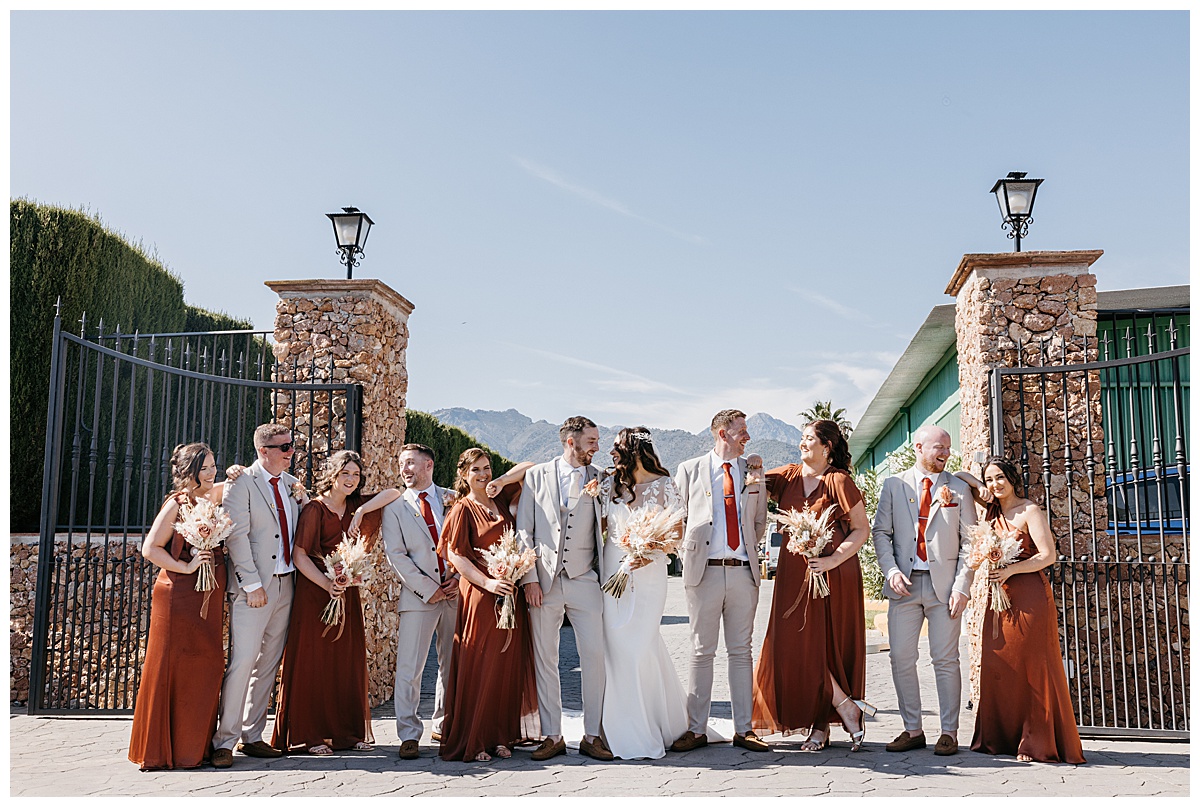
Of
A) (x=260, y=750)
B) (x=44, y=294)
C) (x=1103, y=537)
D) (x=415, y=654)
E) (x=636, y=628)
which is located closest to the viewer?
(x=260, y=750)

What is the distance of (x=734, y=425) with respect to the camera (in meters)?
5.93

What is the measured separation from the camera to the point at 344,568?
5754 millimetres

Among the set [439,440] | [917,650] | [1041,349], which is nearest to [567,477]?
[917,650]

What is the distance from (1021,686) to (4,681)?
266 inches

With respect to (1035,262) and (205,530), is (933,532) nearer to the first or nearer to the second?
(1035,262)

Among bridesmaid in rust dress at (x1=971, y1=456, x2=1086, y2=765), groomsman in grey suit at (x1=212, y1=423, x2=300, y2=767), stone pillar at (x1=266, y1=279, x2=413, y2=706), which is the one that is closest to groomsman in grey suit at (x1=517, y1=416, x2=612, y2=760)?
groomsman in grey suit at (x1=212, y1=423, x2=300, y2=767)

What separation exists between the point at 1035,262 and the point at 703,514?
3.21 meters

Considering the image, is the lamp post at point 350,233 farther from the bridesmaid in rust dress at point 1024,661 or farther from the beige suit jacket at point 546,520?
the bridesmaid in rust dress at point 1024,661

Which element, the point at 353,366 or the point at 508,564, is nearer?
the point at 508,564

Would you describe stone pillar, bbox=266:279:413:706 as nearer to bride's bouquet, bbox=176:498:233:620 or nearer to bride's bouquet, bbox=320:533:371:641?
bride's bouquet, bbox=320:533:371:641

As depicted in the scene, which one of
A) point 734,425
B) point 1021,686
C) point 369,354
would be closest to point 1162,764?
point 1021,686

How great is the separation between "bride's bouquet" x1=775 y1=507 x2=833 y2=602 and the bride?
707mm

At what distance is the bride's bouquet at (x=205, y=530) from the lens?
5391mm

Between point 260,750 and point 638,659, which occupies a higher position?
point 638,659
